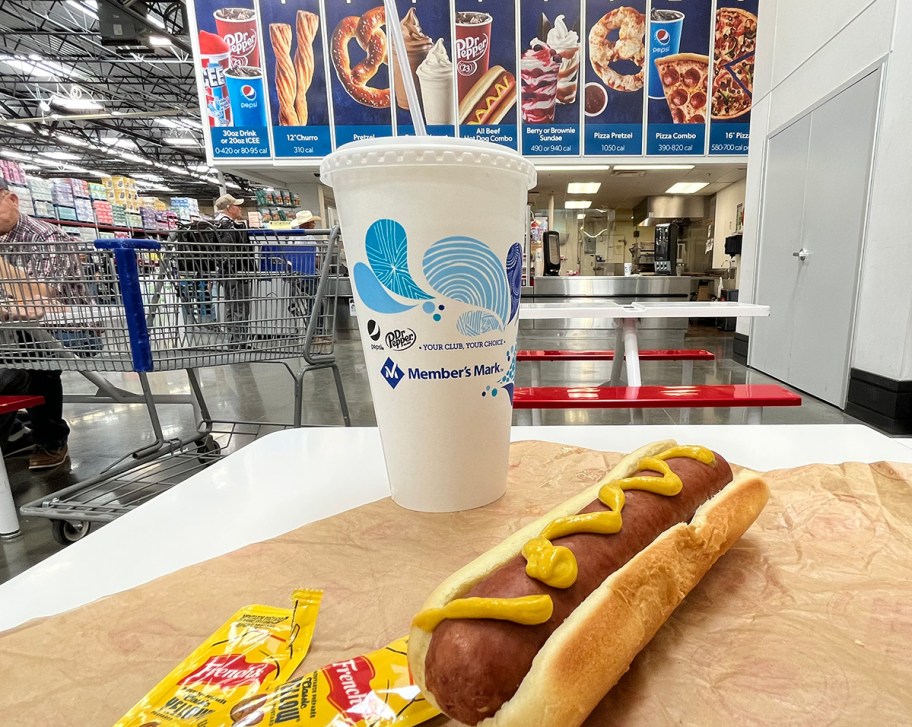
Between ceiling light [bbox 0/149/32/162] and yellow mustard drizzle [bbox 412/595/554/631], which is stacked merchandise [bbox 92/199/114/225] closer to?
yellow mustard drizzle [bbox 412/595/554/631]

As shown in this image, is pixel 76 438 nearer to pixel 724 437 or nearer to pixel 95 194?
pixel 724 437

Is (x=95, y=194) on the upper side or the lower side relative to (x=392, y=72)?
lower

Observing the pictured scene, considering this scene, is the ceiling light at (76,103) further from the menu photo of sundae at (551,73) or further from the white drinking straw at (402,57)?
the white drinking straw at (402,57)

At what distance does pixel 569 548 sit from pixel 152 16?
14678 mm

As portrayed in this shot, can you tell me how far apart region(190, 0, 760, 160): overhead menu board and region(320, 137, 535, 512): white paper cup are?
6355mm

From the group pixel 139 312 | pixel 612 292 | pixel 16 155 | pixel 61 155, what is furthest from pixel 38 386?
→ pixel 61 155

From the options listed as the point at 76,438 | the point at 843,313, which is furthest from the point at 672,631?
the point at 76,438

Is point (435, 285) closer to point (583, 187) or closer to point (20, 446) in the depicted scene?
point (20, 446)

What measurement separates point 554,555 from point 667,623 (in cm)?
21

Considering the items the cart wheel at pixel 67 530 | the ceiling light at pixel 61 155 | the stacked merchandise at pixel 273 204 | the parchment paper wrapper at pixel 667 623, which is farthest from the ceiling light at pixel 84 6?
the parchment paper wrapper at pixel 667 623

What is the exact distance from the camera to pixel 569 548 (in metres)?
0.60

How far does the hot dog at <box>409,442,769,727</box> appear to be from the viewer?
46 centimetres

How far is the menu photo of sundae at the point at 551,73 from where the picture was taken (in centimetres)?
663

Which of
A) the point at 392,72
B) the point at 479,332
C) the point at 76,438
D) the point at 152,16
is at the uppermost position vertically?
the point at 152,16
